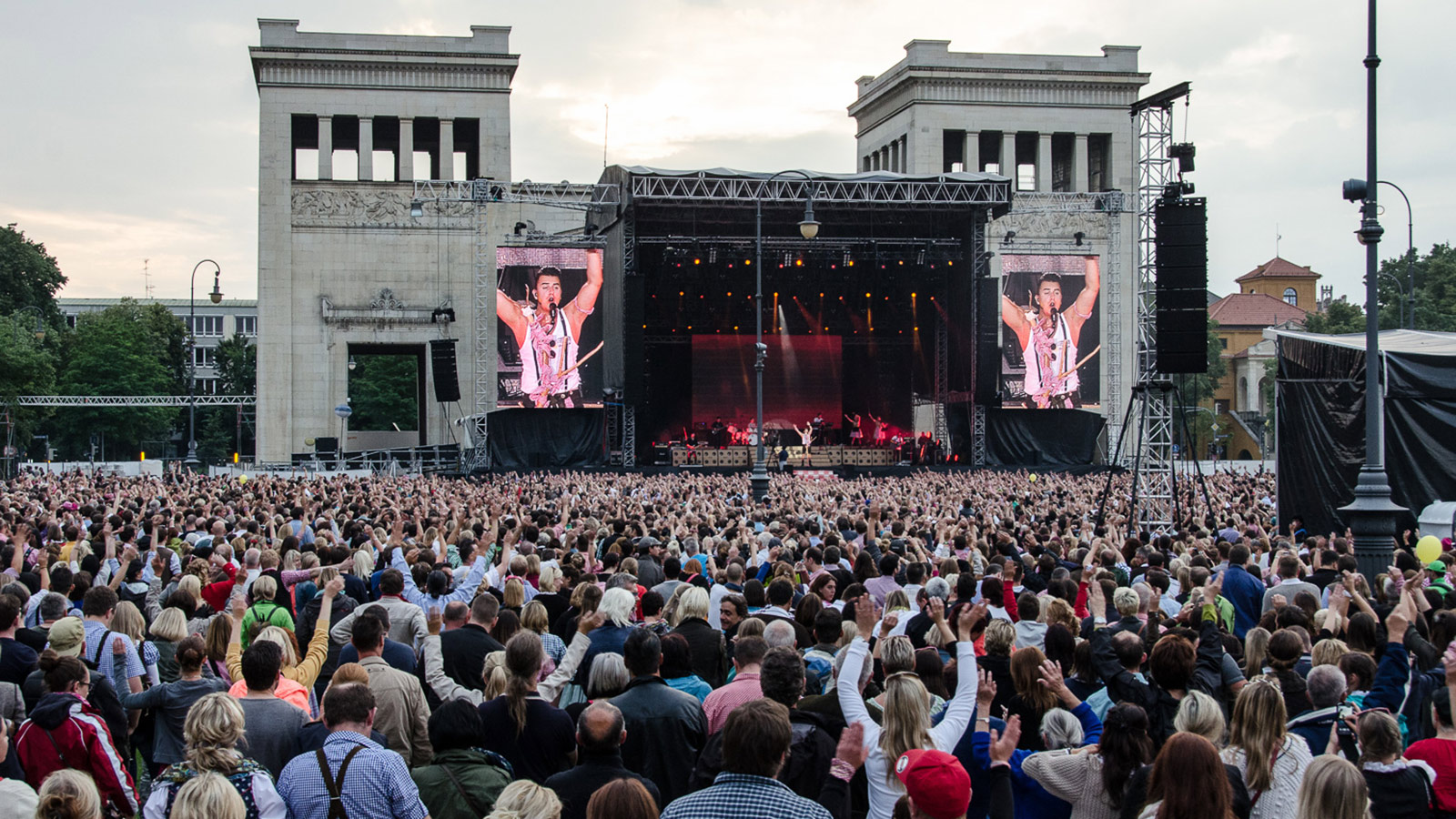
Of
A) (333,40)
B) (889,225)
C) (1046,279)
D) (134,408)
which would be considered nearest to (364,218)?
(333,40)

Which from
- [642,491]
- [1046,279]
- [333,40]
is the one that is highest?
[333,40]

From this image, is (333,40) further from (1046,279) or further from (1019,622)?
(1019,622)

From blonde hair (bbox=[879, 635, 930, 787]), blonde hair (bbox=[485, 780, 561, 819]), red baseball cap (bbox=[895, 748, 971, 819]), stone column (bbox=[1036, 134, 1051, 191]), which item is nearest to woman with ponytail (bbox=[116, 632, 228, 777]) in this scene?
blonde hair (bbox=[485, 780, 561, 819])

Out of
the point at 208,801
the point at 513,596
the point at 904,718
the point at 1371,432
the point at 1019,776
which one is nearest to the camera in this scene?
the point at 208,801

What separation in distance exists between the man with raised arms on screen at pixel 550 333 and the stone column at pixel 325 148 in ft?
34.3

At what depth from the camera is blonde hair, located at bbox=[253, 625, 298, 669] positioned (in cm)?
598

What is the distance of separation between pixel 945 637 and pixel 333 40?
4491 centimetres

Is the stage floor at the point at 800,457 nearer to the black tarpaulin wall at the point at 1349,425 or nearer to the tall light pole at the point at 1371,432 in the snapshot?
the black tarpaulin wall at the point at 1349,425

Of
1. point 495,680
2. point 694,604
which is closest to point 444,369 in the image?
point 694,604

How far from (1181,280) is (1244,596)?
12.3 metres

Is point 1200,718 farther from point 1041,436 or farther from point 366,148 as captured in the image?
point 366,148

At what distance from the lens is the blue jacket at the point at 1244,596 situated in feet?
31.3

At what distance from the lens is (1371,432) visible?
12523 mm

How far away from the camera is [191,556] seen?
10.7 meters
